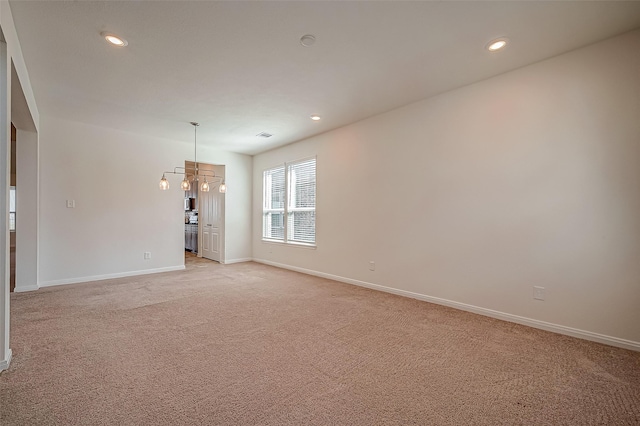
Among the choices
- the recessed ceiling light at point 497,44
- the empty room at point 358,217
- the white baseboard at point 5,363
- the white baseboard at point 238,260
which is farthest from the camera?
the white baseboard at point 238,260

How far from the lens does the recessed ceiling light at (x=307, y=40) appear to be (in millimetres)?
2541

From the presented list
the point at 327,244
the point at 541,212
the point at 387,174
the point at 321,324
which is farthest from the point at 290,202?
the point at 541,212

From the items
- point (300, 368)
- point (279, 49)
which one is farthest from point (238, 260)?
point (279, 49)

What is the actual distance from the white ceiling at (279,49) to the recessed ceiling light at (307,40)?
5 cm

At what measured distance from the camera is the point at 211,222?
755 centimetres

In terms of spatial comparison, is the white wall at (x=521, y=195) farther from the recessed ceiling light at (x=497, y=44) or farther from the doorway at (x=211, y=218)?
the doorway at (x=211, y=218)

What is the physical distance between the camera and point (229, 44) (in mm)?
2656

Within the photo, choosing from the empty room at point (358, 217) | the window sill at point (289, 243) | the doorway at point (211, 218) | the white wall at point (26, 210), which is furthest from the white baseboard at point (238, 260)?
the white wall at point (26, 210)

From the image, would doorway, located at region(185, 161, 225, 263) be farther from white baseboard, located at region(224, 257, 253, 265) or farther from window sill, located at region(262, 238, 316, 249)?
window sill, located at region(262, 238, 316, 249)

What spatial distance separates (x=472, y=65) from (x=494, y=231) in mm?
1850

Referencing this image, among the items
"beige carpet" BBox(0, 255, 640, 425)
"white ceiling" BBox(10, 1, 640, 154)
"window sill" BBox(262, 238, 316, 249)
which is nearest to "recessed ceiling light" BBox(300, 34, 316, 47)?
"white ceiling" BBox(10, 1, 640, 154)

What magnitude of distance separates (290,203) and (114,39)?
409 cm

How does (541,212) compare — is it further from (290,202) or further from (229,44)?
(290,202)

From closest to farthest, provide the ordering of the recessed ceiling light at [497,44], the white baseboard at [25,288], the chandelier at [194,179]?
Result: the recessed ceiling light at [497,44] → the white baseboard at [25,288] → the chandelier at [194,179]
